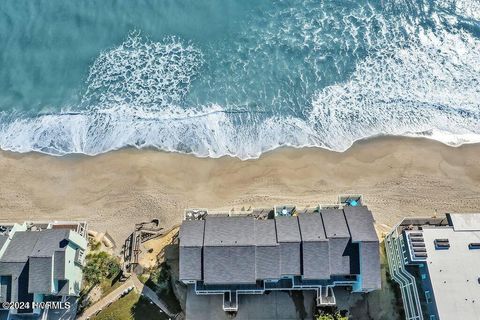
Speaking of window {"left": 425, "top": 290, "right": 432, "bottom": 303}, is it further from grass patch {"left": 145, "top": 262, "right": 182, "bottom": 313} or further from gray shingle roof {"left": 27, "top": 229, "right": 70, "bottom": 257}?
gray shingle roof {"left": 27, "top": 229, "right": 70, "bottom": 257}

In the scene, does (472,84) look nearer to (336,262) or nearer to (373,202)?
(373,202)

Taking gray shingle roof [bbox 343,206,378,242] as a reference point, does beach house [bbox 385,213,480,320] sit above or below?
below

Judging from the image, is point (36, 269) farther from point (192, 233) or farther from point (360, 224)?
point (360, 224)

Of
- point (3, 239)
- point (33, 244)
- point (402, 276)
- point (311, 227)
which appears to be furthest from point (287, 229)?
point (3, 239)

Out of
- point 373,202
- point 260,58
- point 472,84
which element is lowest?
point 373,202

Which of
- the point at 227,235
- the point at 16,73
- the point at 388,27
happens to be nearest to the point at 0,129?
the point at 16,73

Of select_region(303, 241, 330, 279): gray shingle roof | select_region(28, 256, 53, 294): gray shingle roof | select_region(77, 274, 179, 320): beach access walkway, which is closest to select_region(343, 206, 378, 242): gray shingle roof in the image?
select_region(303, 241, 330, 279): gray shingle roof
